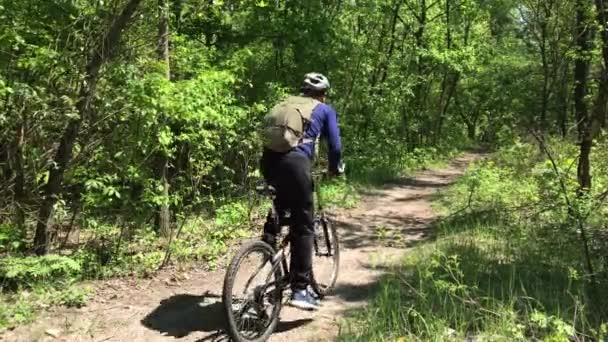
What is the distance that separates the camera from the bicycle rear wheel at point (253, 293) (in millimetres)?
4230

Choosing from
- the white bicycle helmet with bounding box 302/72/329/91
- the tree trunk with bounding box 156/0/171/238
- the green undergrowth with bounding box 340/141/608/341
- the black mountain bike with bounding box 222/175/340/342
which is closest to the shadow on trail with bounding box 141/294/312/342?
the black mountain bike with bounding box 222/175/340/342

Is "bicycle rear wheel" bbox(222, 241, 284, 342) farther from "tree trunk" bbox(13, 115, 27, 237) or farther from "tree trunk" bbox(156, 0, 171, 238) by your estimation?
"tree trunk" bbox(13, 115, 27, 237)

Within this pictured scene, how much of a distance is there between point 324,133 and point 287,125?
0.48 m

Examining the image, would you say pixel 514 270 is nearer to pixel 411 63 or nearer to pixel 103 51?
pixel 103 51

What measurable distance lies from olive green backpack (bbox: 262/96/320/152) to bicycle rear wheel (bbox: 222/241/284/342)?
84 cm

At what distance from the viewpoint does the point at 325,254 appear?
5.97m

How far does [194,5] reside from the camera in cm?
763

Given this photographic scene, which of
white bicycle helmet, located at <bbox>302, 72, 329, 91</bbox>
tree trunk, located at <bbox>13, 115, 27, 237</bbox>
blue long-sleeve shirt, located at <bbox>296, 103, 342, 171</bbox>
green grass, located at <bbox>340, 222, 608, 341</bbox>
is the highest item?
white bicycle helmet, located at <bbox>302, 72, 329, 91</bbox>

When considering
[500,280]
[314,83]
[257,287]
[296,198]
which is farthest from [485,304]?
Answer: [314,83]


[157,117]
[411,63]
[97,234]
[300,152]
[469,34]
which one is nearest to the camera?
[300,152]

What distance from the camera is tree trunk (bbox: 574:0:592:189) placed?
27.6 feet

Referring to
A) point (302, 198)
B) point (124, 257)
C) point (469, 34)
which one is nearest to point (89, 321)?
point (124, 257)

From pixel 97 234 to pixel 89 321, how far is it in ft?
6.39

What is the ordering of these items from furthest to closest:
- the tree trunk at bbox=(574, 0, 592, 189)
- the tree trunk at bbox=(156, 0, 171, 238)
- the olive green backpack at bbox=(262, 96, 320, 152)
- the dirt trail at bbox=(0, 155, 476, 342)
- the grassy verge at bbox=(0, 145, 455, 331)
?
the tree trunk at bbox=(574, 0, 592, 189) → the tree trunk at bbox=(156, 0, 171, 238) → the grassy verge at bbox=(0, 145, 455, 331) → the dirt trail at bbox=(0, 155, 476, 342) → the olive green backpack at bbox=(262, 96, 320, 152)
